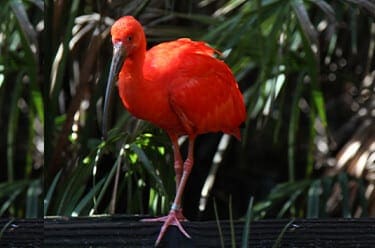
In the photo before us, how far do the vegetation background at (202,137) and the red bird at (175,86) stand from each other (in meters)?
0.22

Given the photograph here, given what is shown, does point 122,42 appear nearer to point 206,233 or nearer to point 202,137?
point 206,233

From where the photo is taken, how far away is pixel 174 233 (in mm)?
1738

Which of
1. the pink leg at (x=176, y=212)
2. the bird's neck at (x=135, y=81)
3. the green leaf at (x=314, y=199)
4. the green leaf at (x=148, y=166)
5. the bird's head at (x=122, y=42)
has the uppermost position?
the bird's head at (x=122, y=42)

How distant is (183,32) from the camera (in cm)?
327

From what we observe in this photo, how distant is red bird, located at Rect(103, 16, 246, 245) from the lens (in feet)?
6.66

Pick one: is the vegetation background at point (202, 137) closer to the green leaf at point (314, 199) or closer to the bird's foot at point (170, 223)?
the green leaf at point (314, 199)

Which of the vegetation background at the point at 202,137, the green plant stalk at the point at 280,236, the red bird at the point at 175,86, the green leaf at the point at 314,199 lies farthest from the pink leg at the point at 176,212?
the green leaf at the point at 314,199

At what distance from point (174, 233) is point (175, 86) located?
0.48m

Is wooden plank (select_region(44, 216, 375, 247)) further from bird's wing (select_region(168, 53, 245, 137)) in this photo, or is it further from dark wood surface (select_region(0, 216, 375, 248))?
bird's wing (select_region(168, 53, 245, 137))

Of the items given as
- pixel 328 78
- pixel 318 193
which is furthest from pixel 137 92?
pixel 328 78

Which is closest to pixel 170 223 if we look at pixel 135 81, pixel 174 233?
pixel 174 233

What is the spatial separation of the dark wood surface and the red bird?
0.19m

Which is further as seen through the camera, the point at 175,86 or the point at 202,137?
the point at 202,137

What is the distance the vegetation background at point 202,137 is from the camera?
8.59 feet
